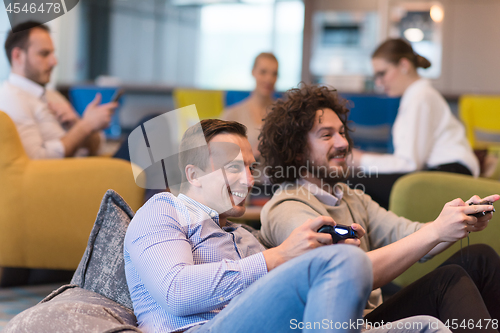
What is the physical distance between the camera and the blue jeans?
797 mm

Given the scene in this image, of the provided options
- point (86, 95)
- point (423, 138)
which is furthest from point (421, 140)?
point (86, 95)

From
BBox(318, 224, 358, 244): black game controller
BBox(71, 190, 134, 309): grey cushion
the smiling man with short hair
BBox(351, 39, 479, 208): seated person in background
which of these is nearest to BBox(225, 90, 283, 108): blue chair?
BBox(351, 39, 479, 208): seated person in background

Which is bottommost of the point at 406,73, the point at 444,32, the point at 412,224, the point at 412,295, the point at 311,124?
the point at 412,295

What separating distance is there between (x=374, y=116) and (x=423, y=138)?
1792 millimetres

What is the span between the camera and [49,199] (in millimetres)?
1938

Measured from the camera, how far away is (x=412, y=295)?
1186 millimetres

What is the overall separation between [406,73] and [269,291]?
6.55ft

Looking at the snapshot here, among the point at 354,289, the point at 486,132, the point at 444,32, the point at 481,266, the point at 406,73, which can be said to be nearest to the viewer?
the point at 354,289

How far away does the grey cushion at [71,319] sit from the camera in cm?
100

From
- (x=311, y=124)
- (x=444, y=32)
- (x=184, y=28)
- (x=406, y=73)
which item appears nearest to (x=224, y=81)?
(x=184, y=28)

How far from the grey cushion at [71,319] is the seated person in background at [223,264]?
0.23 ft

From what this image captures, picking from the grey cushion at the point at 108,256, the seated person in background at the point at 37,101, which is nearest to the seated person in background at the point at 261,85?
the seated person in background at the point at 37,101

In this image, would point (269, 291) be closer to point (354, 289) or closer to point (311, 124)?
point (354, 289)

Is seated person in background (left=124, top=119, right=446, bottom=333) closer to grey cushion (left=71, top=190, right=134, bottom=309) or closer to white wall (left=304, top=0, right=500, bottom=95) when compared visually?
grey cushion (left=71, top=190, right=134, bottom=309)
